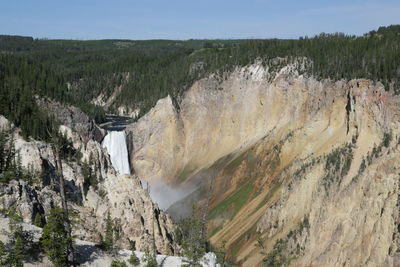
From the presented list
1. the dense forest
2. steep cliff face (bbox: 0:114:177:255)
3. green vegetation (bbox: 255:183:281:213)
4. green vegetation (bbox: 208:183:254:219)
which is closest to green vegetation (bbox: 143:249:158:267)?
steep cliff face (bbox: 0:114:177:255)

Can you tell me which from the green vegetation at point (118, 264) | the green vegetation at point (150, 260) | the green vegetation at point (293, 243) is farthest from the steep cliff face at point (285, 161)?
the green vegetation at point (118, 264)

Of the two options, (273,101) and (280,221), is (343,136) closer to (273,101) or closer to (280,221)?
(280,221)

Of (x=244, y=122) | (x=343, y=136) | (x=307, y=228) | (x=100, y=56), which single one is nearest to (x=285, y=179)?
(x=343, y=136)

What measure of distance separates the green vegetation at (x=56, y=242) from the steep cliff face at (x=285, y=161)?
37.9 ft

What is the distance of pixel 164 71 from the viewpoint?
118938 mm

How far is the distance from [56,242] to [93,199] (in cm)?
2142

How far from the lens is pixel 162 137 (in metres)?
89.9

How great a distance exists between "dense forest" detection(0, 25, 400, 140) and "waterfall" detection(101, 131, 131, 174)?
7.93 metres

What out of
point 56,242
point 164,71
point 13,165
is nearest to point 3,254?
point 56,242

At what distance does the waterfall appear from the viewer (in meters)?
86.4

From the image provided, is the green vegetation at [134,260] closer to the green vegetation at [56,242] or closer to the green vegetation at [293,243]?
the green vegetation at [56,242]

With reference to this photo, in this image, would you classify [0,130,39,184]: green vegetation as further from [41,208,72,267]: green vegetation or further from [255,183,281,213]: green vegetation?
[255,183,281,213]: green vegetation

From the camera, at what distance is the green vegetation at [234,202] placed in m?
63.7

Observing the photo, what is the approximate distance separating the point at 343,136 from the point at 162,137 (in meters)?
36.9
